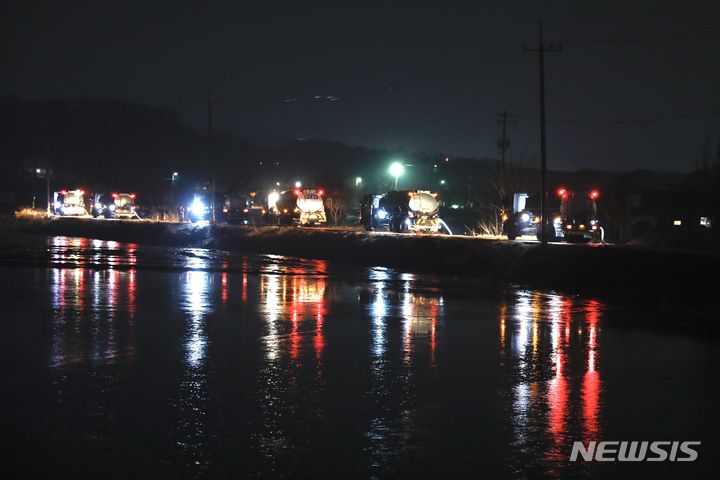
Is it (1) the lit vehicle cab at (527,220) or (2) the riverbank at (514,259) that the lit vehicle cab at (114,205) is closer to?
(2) the riverbank at (514,259)

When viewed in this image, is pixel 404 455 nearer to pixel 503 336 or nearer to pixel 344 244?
pixel 503 336

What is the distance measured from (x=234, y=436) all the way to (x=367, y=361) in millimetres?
4823

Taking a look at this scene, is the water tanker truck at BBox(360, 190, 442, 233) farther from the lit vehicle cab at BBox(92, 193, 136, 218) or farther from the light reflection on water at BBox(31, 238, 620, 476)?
the lit vehicle cab at BBox(92, 193, 136, 218)

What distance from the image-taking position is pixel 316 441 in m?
8.77

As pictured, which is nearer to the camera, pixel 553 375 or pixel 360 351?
pixel 553 375

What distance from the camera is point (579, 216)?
40469mm

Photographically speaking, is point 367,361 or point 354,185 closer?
point 367,361

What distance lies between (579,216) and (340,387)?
30.7 meters

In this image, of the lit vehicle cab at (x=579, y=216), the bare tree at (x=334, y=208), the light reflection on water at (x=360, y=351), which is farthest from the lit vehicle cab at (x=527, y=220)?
the bare tree at (x=334, y=208)

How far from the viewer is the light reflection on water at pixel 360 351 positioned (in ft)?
30.5

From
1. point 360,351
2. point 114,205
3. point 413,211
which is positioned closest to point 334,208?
point 413,211

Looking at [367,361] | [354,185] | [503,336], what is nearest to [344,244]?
[503,336]

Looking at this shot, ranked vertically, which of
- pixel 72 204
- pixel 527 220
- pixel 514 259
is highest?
pixel 72 204

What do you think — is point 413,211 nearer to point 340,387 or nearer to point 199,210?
point 199,210
